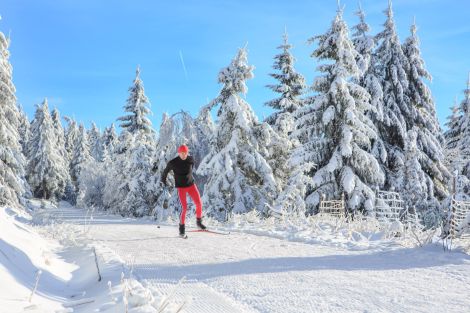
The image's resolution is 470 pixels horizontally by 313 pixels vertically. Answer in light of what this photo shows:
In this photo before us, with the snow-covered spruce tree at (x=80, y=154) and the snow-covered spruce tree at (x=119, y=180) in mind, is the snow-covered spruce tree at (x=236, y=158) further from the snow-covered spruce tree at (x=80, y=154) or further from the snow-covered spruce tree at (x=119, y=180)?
the snow-covered spruce tree at (x=80, y=154)

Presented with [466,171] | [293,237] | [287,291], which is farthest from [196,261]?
[466,171]

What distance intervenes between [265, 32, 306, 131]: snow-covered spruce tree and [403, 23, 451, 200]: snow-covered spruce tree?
648 centimetres

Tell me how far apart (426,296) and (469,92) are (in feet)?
102

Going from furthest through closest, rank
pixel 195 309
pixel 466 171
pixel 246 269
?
pixel 466 171, pixel 246 269, pixel 195 309

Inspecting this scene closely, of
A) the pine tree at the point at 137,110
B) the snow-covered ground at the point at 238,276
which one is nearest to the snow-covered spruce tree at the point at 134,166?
the pine tree at the point at 137,110

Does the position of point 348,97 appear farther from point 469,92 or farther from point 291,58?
point 469,92

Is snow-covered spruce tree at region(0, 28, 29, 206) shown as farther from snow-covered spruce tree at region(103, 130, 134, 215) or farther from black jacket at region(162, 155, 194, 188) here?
black jacket at region(162, 155, 194, 188)

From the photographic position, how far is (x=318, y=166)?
61.3ft

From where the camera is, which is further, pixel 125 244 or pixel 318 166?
pixel 318 166

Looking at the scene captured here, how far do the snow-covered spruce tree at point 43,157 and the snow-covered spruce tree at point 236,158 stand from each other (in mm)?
37796

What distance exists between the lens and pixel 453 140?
33.5 m

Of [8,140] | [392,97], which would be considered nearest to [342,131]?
[392,97]

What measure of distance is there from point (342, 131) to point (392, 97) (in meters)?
7.77

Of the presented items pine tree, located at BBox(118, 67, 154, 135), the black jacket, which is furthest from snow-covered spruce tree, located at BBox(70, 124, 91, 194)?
the black jacket
